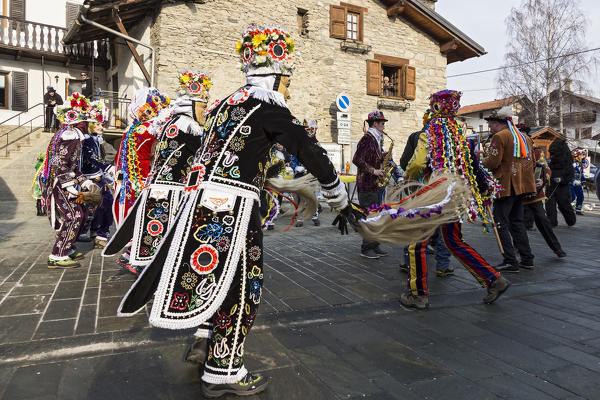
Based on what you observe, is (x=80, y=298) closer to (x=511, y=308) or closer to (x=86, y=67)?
(x=511, y=308)

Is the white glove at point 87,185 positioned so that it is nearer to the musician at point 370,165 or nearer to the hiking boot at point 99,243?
the hiking boot at point 99,243

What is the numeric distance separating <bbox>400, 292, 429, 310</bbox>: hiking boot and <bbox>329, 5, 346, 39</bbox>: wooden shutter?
15.7 metres

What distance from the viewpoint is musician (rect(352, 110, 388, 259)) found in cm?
603

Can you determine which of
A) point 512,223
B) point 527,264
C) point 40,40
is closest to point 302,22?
point 40,40

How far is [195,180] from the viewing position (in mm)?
2436

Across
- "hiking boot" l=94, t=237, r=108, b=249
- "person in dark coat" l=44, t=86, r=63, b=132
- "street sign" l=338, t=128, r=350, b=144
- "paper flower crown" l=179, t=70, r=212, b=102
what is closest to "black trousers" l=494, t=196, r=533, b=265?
"paper flower crown" l=179, t=70, r=212, b=102

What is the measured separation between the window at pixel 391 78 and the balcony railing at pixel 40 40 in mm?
11546

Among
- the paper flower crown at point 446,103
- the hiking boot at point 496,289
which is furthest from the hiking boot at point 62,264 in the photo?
the hiking boot at point 496,289

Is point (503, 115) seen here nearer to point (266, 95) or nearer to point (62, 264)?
point (266, 95)

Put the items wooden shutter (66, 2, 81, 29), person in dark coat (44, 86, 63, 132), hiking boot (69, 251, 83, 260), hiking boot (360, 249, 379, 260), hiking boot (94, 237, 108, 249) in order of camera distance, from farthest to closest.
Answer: wooden shutter (66, 2, 81, 29) < person in dark coat (44, 86, 63, 132) < hiking boot (94, 237, 108, 249) < hiking boot (360, 249, 379, 260) < hiking boot (69, 251, 83, 260)

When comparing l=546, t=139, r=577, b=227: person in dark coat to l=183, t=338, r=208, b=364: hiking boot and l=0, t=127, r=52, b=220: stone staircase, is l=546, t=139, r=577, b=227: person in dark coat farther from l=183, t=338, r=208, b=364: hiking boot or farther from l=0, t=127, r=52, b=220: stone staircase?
l=0, t=127, r=52, b=220: stone staircase

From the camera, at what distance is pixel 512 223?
565 cm

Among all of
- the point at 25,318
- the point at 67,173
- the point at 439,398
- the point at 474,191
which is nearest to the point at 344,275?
Answer: the point at 474,191

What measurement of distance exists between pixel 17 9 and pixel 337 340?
21499mm
